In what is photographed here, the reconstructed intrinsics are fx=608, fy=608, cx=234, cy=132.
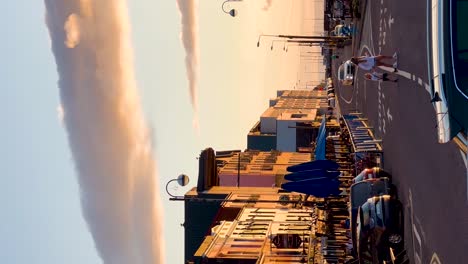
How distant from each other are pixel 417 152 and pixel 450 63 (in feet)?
26.0

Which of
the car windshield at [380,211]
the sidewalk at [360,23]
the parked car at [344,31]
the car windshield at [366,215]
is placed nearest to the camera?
the car windshield at [380,211]

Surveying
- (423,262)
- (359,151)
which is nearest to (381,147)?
(359,151)

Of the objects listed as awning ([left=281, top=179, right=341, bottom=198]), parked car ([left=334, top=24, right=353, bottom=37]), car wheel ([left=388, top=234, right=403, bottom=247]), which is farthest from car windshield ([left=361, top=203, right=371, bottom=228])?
parked car ([left=334, top=24, right=353, bottom=37])

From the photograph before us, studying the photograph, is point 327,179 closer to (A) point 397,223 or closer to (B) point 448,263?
(A) point 397,223

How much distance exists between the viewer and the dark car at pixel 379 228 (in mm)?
20766

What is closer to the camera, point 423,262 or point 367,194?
point 423,262

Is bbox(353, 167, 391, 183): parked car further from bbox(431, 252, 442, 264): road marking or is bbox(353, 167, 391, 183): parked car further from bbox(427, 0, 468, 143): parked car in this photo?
bbox(427, 0, 468, 143): parked car

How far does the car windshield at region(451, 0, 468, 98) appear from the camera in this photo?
1238cm

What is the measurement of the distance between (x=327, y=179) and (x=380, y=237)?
9206 mm

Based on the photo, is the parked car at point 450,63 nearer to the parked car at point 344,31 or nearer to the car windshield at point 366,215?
the car windshield at point 366,215

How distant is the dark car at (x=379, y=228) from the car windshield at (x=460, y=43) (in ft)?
29.2

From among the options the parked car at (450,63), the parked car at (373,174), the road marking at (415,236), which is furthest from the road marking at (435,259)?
the parked car at (373,174)

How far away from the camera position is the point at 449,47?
12.9 m

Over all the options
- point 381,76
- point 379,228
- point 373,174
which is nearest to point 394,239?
point 379,228
